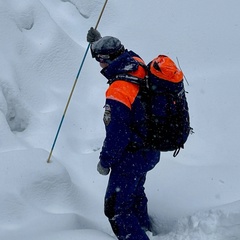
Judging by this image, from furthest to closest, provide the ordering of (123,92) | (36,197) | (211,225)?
(36,197) → (211,225) → (123,92)

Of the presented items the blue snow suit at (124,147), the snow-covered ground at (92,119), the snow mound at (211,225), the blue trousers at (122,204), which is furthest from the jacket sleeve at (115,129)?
the snow mound at (211,225)


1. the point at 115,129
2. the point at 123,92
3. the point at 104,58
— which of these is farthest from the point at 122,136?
the point at 104,58

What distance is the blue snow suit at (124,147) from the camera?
120 inches

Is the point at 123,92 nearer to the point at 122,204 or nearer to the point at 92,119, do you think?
the point at 122,204

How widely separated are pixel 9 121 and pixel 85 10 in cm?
310

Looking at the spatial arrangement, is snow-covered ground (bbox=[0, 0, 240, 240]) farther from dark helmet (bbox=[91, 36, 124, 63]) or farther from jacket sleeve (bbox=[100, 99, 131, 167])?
dark helmet (bbox=[91, 36, 124, 63])

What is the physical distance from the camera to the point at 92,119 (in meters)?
5.43

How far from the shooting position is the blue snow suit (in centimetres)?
306

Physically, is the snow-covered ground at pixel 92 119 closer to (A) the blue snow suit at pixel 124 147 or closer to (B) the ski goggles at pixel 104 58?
(A) the blue snow suit at pixel 124 147

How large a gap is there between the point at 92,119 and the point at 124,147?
228 centimetres

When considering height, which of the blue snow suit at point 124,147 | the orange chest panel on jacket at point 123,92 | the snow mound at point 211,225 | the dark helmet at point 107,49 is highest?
the dark helmet at point 107,49

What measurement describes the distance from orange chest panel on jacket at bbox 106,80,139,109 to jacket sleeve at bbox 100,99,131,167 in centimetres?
3

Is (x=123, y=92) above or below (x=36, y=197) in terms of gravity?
above

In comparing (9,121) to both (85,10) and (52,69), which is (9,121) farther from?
(85,10)
